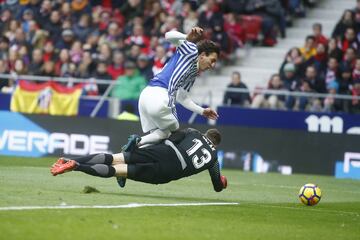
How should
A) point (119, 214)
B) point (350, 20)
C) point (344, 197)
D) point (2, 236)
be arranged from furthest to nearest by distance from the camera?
point (350, 20) < point (344, 197) < point (119, 214) < point (2, 236)

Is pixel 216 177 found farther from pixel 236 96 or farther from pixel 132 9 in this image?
pixel 132 9

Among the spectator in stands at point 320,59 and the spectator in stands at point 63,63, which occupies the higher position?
the spectator in stands at point 320,59

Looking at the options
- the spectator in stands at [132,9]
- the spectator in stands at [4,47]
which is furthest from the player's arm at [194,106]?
the spectator in stands at [4,47]

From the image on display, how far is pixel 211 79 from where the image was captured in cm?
2755

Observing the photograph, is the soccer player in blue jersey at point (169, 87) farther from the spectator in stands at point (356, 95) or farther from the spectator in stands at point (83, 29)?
the spectator in stands at point (83, 29)

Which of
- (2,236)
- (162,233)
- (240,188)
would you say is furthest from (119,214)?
(240,188)

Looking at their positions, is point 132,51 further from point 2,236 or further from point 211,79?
point 2,236

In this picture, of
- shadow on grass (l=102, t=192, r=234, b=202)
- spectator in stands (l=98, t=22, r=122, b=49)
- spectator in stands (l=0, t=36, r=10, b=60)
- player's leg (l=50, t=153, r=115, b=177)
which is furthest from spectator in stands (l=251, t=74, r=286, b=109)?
player's leg (l=50, t=153, r=115, b=177)

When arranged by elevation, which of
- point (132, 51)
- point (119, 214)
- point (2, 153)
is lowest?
point (2, 153)

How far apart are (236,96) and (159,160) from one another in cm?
1178

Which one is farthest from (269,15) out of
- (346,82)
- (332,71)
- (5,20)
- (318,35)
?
(5,20)

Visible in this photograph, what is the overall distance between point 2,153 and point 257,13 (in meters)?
8.71

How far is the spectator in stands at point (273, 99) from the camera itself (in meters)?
23.8

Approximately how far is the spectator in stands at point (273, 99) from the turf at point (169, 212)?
6784mm
